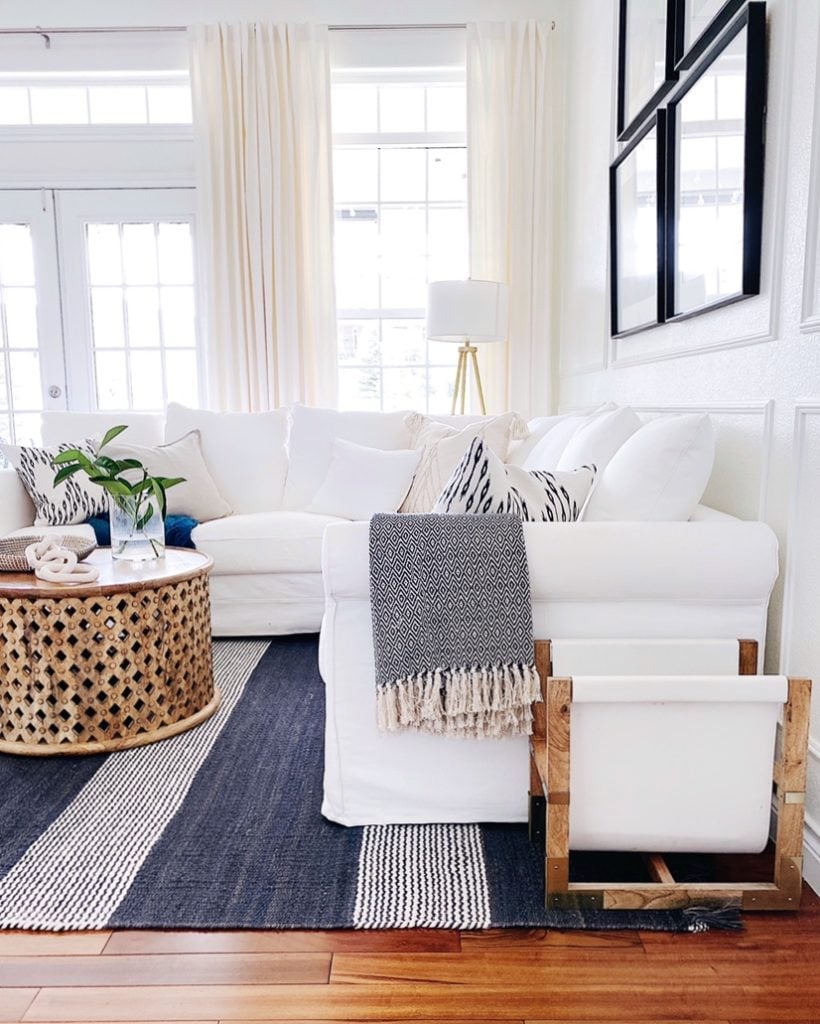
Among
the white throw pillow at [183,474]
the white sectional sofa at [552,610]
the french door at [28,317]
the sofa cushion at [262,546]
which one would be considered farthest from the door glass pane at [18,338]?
the white sectional sofa at [552,610]

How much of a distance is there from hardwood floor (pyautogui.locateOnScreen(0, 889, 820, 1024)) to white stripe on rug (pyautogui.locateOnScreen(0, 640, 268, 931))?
0.18ft

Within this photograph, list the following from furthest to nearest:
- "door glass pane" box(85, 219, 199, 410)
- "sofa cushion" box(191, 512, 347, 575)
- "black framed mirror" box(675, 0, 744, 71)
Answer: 1. "door glass pane" box(85, 219, 199, 410)
2. "sofa cushion" box(191, 512, 347, 575)
3. "black framed mirror" box(675, 0, 744, 71)

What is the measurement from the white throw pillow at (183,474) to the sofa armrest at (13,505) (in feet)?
1.29

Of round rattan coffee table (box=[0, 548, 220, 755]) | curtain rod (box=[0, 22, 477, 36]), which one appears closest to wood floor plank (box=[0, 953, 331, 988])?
round rattan coffee table (box=[0, 548, 220, 755])

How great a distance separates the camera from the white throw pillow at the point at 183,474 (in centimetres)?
328

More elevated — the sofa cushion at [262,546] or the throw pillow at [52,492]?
the throw pillow at [52,492]

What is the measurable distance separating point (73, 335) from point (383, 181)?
2000 millimetres

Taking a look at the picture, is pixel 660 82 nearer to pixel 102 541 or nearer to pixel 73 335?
pixel 102 541

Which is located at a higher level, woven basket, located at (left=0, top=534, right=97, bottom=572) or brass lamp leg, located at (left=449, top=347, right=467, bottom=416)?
brass lamp leg, located at (left=449, top=347, right=467, bottom=416)

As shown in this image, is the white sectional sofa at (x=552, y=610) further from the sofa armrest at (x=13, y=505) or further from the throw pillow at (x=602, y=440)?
the sofa armrest at (x=13, y=505)

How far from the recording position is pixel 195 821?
1744 mm

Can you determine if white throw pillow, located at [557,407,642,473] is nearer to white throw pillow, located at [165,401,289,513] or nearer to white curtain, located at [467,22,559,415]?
white throw pillow, located at [165,401,289,513]

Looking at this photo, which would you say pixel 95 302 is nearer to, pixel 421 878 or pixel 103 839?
pixel 103 839

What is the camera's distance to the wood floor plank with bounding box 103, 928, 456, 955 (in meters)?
1.34
